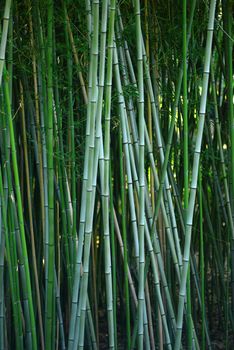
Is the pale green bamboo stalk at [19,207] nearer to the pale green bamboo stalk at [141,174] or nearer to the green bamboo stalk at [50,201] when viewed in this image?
the green bamboo stalk at [50,201]

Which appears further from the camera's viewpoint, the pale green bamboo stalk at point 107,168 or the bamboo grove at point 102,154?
the bamboo grove at point 102,154

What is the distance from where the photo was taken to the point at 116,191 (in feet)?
11.2

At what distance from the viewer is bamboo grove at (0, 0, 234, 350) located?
2.37 m

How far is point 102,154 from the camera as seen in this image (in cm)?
238

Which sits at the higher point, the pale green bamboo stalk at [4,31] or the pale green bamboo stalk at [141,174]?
the pale green bamboo stalk at [4,31]

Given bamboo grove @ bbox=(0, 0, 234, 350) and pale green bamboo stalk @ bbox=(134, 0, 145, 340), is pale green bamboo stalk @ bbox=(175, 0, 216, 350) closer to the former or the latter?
bamboo grove @ bbox=(0, 0, 234, 350)

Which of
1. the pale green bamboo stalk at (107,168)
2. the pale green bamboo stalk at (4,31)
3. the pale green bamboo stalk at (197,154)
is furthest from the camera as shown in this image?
the pale green bamboo stalk at (197,154)

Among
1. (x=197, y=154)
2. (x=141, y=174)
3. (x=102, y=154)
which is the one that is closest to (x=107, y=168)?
(x=102, y=154)

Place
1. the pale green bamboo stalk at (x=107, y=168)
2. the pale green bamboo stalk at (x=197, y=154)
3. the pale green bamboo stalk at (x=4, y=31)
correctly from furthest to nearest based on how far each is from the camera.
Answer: the pale green bamboo stalk at (x=197, y=154)
the pale green bamboo stalk at (x=107, y=168)
the pale green bamboo stalk at (x=4, y=31)

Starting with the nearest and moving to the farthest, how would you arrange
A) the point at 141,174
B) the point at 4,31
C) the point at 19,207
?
1. the point at 4,31
2. the point at 19,207
3. the point at 141,174

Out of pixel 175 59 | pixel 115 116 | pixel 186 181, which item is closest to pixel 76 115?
pixel 115 116

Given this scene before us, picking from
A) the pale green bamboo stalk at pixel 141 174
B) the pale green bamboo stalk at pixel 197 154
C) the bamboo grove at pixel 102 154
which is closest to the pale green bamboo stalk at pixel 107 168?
the bamboo grove at pixel 102 154

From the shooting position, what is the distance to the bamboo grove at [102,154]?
7.76ft

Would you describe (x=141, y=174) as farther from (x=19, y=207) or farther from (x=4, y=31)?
(x=4, y=31)
